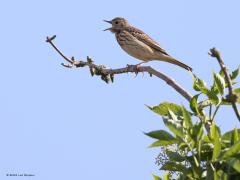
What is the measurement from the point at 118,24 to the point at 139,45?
1623 mm

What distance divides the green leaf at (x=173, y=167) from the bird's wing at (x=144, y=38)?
8.85 m

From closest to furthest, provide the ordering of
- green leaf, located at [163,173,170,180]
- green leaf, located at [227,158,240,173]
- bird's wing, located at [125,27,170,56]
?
green leaf, located at [227,158,240,173] < green leaf, located at [163,173,170,180] < bird's wing, located at [125,27,170,56]

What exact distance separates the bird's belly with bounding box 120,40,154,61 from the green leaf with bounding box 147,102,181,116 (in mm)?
8520

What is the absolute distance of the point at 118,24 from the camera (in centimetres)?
1469

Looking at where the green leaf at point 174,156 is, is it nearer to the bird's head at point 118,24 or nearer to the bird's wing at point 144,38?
the bird's wing at point 144,38

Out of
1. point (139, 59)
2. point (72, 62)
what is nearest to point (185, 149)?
point (72, 62)

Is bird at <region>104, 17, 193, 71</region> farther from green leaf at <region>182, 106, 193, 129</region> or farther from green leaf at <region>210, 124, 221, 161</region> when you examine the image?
green leaf at <region>210, 124, 221, 161</region>

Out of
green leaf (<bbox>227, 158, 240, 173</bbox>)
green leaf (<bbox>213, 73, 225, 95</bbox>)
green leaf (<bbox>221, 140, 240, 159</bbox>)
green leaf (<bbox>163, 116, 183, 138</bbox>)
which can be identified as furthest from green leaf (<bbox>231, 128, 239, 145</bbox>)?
green leaf (<bbox>213, 73, 225, 95</bbox>)

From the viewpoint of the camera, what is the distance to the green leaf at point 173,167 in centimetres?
398

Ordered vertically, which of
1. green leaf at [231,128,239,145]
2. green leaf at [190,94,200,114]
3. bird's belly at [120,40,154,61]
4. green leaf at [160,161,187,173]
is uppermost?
bird's belly at [120,40,154,61]

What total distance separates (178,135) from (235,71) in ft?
4.95

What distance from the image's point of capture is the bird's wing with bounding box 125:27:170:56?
13102 millimetres

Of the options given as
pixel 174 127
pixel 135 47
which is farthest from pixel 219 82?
pixel 135 47

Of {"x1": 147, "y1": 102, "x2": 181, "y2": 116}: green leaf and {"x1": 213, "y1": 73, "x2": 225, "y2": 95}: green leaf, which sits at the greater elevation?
{"x1": 213, "y1": 73, "x2": 225, "y2": 95}: green leaf
